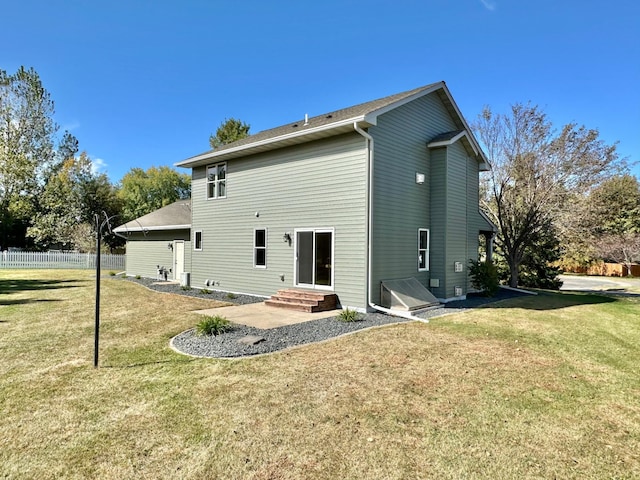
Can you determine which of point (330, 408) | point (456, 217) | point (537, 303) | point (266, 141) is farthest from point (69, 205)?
point (330, 408)

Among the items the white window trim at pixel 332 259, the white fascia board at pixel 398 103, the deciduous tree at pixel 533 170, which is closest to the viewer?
the white fascia board at pixel 398 103

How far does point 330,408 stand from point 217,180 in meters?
11.4

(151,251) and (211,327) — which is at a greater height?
(151,251)

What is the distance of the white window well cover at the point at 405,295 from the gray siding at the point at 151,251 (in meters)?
9.62

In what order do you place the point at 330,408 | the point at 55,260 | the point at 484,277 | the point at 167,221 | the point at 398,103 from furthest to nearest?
the point at 55,260, the point at 167,221, the point at 484,277, the point at 398,103, the point at 330,408

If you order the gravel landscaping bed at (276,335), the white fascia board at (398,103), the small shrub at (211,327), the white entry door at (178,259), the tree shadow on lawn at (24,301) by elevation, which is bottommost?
the gravel landscaping bed at (276,335)

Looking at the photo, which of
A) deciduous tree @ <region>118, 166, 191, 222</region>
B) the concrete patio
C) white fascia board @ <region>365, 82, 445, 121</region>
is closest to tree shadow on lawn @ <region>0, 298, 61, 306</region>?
the concrete patio

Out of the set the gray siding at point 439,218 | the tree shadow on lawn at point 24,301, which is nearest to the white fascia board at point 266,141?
the gray siding at point 439,218

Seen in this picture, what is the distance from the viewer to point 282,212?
11398 millimetres

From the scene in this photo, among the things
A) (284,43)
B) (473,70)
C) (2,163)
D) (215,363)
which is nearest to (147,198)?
(2,163)

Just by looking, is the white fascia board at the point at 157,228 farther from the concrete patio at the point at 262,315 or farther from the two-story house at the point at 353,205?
the concrete patio at the point at 262,315

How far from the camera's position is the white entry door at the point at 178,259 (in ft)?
53.8

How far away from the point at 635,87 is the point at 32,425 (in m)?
22.7

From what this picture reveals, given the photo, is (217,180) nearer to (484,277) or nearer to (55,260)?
(484,277)
